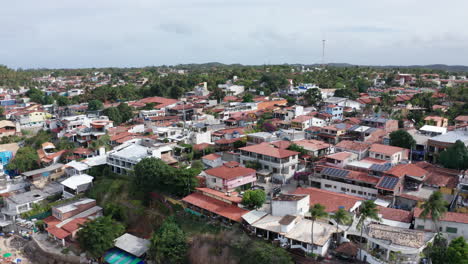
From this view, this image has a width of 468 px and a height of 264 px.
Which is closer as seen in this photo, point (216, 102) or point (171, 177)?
point (171, 177)

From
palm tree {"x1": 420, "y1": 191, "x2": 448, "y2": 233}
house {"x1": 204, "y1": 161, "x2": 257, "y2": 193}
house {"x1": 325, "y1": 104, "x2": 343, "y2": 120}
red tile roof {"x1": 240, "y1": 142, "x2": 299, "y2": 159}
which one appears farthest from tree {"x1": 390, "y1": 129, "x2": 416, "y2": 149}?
house {"x1": 325, "y1": 104, "x2": 343, "y2": 120}

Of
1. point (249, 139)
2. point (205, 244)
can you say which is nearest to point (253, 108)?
point (249, 139)

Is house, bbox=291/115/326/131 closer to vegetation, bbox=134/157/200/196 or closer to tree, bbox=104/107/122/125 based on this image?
vegetation, bbox=134/157/200/196

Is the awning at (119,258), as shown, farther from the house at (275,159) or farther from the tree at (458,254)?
the tree at (458,254)

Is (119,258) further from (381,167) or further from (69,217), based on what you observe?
(381,167)

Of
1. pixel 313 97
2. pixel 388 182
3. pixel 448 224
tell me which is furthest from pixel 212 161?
pixel 313 97

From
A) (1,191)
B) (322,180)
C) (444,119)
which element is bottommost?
(1,191)

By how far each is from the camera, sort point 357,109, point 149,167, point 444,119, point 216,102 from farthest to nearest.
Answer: point 216,102, point 357,109, point 444,119, point 149,167

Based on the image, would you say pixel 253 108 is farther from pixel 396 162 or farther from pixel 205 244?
pixel 205 244
